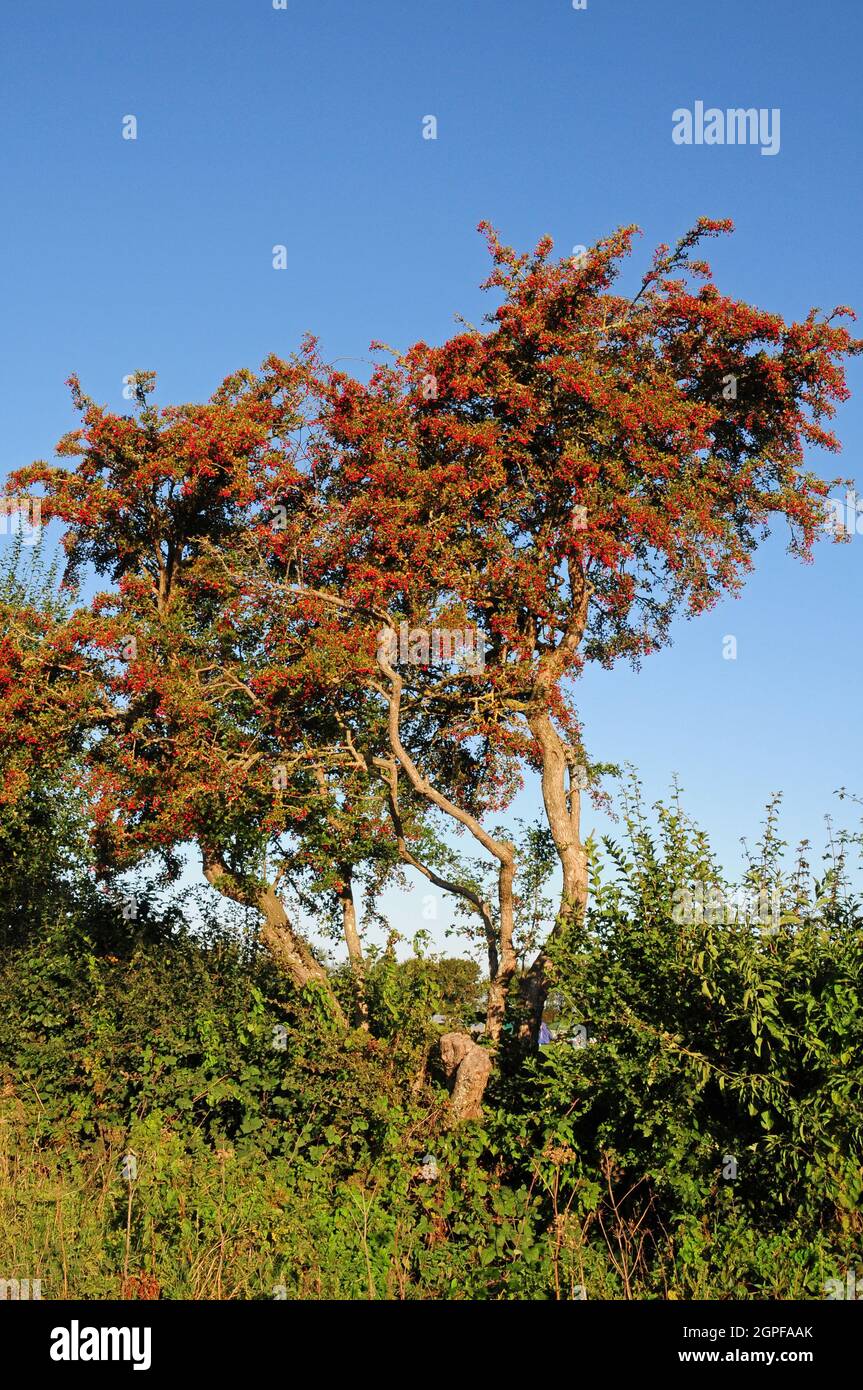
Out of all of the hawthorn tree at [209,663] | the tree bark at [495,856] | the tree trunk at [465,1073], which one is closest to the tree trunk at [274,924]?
the hawthorn tree at [209,663]

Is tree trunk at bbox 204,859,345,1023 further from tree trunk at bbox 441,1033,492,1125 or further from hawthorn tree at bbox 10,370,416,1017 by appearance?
tree trunk at bbox 441,1033,492,1125

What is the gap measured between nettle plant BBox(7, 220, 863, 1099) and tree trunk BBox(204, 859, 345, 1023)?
4cm

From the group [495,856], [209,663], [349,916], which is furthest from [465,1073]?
[209,663]

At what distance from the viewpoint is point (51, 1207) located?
10.9 metres

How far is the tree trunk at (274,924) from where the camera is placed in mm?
15773

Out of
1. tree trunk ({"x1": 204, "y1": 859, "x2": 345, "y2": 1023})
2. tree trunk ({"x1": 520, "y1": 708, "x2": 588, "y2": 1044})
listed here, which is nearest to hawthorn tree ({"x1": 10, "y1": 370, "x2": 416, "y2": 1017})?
tree trunk ({"x1": 204, "y1": 859, "x2": 345, "y2": 1023})

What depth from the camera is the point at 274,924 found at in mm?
16266

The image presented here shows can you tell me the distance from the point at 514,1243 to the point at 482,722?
21.6 ft

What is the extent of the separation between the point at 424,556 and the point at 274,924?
5709 mm

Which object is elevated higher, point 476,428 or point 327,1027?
point 476,428

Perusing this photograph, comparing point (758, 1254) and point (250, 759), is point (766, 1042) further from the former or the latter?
point (250, 759)

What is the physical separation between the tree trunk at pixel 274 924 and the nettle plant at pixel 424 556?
1.7 inches

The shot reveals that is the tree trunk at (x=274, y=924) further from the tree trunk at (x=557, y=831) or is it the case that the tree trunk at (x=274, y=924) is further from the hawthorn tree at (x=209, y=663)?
the tree trunk at (x=557, y=831)
